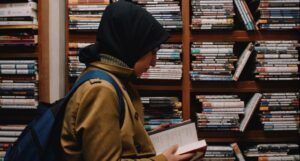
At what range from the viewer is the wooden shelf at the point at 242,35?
194cm

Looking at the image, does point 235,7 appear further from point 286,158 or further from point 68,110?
point 68,110

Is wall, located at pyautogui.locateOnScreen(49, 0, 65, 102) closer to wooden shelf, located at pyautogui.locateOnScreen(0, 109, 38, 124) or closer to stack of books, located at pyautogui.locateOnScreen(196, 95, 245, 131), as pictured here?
wooden shelf, located at pyautogui.locateOnScreen(0, 109, 38, 124)

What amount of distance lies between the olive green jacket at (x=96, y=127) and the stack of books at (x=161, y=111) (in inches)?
36.7

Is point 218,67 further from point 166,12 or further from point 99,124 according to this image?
point 99,124

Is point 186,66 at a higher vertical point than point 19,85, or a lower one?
higher

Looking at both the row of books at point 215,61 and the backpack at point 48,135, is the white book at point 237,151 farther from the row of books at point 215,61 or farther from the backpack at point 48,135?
the backpack at point 48,135

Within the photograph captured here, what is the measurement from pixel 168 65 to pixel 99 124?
1.09 m

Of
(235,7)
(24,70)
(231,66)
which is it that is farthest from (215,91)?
(24,70)

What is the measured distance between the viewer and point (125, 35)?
40.4 inches

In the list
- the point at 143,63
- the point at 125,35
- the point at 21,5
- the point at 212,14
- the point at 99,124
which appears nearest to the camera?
the point at 99,124

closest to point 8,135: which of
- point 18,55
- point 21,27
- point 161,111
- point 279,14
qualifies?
point 18,55

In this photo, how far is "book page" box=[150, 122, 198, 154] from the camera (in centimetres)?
142

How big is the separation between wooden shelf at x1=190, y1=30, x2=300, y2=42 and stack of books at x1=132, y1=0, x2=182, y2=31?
130mm

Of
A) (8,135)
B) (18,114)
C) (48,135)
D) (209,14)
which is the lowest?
(8,135)
